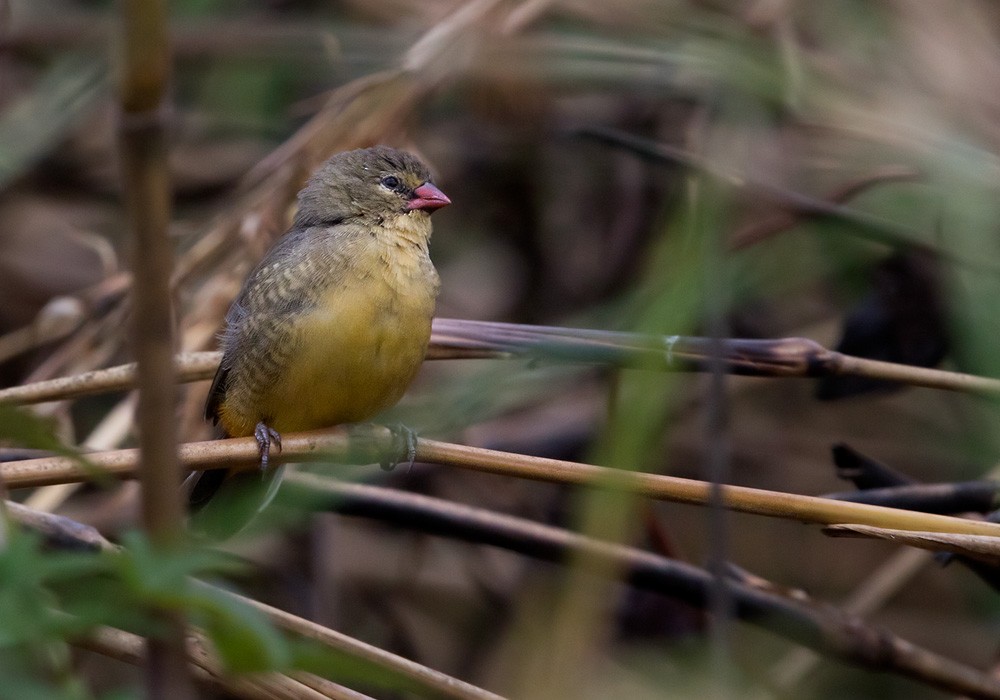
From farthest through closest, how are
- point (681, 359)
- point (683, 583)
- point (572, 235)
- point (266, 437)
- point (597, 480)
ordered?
point (572, 235) → point (683, 583) → point (266, 437) → point (681, 359) → point (597, 480)

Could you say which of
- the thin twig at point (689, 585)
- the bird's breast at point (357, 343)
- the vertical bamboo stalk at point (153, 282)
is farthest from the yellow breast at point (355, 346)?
the vertical bamboo stalk at point (153, 282)

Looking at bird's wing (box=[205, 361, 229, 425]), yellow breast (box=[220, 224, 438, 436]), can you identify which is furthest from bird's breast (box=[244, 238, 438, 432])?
bird's wing (box=[205, 361, 229, 425])

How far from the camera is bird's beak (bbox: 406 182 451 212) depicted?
3035 millimetres

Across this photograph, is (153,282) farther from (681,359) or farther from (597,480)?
(681,359)

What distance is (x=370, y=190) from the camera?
3.03 metres

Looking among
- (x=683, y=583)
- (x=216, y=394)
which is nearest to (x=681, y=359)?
(x=683, y=583)

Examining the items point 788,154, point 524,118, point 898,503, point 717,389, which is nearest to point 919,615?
point 788,154

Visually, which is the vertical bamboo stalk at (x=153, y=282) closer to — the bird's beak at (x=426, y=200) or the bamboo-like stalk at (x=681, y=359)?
the bamboo-like stalk at (x=681, y=359)

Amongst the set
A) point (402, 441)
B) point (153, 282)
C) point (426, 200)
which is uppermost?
point (153, 282)

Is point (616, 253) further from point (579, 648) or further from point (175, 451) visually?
point (175, 451)

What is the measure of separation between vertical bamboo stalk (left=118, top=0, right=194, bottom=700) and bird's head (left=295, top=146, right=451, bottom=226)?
1994 millimetres

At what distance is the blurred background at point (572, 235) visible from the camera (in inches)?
123

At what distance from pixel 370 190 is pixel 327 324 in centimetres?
51

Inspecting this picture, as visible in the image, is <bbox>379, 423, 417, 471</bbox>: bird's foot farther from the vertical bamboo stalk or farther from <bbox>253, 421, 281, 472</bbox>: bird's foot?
the vertical bamboo stalk
